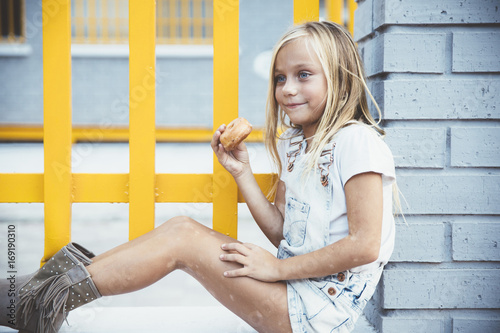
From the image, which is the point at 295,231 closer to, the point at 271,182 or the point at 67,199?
the point at 271,182

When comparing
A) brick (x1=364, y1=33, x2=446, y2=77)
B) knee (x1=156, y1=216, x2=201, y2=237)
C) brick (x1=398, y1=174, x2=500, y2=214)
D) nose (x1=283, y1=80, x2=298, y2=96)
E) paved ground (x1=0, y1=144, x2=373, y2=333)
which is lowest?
paved ground (x1=0, y1=144, x2=373, y2=333)

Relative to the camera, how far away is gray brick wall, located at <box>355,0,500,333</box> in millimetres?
1524

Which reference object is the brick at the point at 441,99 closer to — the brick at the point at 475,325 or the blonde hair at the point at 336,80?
the blonde hair at the point at 336,80

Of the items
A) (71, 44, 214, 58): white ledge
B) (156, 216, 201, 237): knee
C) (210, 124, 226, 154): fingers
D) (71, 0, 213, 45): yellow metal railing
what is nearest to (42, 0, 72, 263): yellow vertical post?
(156, 216, 201, 237): knee

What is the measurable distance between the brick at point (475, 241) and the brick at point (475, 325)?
20 centimetres

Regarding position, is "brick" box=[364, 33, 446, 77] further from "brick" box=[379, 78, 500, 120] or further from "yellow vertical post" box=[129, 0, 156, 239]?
"yellow vertical post" box=[129, 0, 156, 239]

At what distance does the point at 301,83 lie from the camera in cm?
144

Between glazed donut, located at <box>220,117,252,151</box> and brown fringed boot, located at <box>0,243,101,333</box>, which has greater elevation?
glazed donut, located at <box>220,117,252,151</box>

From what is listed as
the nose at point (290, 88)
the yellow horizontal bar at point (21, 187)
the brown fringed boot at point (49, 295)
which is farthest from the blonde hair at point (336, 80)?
the yellow horizontal bar at point (21, 187)

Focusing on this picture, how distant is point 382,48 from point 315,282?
2.57 feet

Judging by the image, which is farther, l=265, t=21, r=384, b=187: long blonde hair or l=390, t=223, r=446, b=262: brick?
l=390, t=223, r=446, b=262: brick

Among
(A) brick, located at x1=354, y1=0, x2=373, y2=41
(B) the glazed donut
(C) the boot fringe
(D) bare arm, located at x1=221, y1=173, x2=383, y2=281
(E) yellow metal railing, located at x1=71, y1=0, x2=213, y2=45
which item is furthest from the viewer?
(E) yellow metal railing, located at x1=71, y1=0, x2=213, y2=45

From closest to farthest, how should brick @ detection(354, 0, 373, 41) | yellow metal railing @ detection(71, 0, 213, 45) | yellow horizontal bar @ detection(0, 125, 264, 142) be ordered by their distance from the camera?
brick @ detection(354, 0, 373, 41), yellow metal railing @ detection(71, 0, 213, 45), yellow horizontal bar @ detection(0, 125, 264, 142)

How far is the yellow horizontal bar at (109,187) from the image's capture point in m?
1.70
